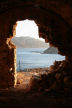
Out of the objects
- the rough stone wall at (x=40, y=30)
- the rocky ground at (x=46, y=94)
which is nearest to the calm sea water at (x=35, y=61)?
the rough stone wall at (x=40, y=30)

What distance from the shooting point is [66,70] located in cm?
729

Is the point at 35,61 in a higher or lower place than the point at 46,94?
higher

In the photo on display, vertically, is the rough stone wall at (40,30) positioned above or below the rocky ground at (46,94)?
above

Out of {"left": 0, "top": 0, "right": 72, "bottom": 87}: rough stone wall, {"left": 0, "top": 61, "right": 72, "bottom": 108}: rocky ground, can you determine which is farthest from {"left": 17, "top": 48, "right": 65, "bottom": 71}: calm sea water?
{"left": 0, "top": 61, "right": 72, "bottom": 108}: rocky ground

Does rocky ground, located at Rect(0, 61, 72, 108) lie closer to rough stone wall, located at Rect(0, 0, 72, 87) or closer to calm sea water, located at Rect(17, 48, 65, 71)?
rough stone wall, located at Rect(0, 0, 72, 87)

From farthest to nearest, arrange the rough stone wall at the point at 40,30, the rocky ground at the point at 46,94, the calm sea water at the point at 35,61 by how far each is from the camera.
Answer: the calm sea water at the point at 35,61 → the rough stone wall at the point at 40,30 → the rocky ground at the point at 46,94

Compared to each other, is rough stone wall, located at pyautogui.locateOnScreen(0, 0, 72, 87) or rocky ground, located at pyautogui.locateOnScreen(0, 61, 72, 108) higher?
rough stone wall, located at pyautogui.locateOnScreen(0, 0, 72, 87)

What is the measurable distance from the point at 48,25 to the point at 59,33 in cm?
91

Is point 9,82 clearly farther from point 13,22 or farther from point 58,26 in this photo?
point 58,26

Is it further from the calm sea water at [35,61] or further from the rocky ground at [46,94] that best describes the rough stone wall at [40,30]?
the calm sea water at [35,61]

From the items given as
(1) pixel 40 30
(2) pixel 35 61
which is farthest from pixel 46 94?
(2) pixel 35 61

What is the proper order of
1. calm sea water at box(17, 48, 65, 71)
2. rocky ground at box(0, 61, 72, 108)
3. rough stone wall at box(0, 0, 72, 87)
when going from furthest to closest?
calm sea water at box(17, 48, 65, 71) → rough stone wall at box(0, 0, 72, 87) → rocky ground at box(0, 61, 72, 108)

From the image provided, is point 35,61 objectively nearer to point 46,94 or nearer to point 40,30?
point 40,30

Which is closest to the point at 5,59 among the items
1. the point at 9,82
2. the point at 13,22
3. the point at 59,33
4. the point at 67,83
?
the point at 9,82
